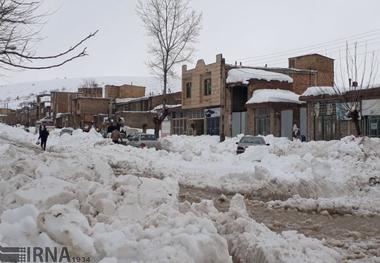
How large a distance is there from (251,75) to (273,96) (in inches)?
159

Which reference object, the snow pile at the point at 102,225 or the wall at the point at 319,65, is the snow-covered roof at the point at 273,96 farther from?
the snow pile at the point at 102,225

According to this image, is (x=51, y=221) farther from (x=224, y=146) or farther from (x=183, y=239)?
(x=224, y=146)

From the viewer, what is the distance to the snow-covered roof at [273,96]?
38.2 m

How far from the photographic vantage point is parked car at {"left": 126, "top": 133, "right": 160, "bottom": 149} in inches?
1135

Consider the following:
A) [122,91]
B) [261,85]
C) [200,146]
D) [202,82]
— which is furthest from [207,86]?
[122,91]

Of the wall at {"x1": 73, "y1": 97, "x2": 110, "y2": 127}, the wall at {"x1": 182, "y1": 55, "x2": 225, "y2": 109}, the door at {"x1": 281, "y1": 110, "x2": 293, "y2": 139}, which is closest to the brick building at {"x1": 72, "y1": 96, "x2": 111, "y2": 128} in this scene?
the wall at {"x1": 73, "y1": 97, "x2": 110, "y2": 127}

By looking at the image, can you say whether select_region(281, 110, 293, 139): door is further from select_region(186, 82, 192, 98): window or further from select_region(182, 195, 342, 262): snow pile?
select_region(182, 195, 342, 262): snow pile

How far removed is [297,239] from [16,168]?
5.18 metres

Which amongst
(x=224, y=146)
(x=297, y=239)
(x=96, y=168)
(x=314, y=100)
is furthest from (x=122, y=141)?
(x=297, y=239)

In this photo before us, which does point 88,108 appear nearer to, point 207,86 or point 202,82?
point 202,82

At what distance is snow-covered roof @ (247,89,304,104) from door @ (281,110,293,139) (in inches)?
44.1

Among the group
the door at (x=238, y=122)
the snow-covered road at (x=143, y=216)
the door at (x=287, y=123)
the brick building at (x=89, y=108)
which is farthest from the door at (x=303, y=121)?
the brick building at (x=89, y=108)

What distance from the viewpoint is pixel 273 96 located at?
126ft

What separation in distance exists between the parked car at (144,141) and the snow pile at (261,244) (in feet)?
71.0
